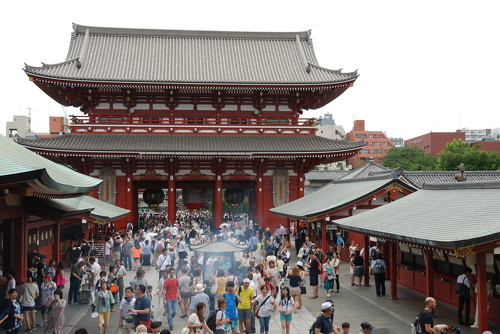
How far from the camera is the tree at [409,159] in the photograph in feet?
253

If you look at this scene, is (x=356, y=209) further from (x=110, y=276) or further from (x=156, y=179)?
(x=156, y=179)

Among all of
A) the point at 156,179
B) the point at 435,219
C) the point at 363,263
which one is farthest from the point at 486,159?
the point at 435,219

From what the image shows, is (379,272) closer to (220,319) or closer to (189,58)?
(220,319)

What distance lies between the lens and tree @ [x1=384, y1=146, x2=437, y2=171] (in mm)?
77062

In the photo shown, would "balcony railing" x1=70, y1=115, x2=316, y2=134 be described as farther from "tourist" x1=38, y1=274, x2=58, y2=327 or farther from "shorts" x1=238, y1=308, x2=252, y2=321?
"shorts" x1=238, y1=308, x2=252, y2=321

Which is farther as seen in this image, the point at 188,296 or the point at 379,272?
the point at 379,272

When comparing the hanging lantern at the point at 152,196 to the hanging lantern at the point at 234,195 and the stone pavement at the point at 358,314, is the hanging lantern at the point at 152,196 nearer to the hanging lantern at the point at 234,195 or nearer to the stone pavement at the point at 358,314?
the hanging lantern at the point at 234,195

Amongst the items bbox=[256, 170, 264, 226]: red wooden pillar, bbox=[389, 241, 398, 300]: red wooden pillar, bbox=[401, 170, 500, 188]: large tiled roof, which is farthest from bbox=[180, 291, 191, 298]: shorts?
bbox=[256, 170, 264, 226]: red wooden pillar

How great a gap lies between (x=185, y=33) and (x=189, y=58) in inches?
171

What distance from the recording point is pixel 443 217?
13.8 metres

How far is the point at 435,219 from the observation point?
1387 cm

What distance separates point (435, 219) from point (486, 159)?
54.5 m

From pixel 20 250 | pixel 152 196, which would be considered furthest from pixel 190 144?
pixel 20 250

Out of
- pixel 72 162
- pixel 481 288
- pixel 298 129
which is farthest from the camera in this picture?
pixel 298 129
